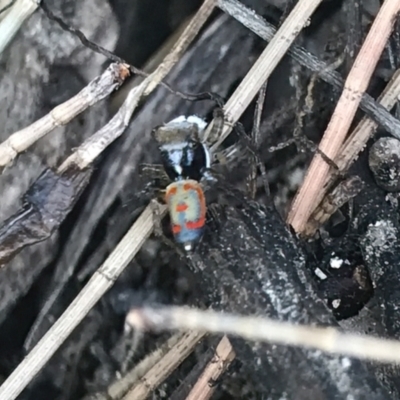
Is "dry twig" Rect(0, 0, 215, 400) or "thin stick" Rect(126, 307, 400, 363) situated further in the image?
"dry twig" Rect(0, 0, 215, 400)

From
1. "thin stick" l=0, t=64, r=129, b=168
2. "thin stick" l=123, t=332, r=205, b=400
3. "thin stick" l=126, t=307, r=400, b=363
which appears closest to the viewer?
"thin stick" l=126, t=307, r=400, b=363

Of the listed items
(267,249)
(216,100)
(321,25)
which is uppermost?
(321,25)

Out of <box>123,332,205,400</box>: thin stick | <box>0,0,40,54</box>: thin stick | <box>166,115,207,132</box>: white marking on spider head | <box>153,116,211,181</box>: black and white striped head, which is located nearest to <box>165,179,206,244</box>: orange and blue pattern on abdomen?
<box>153,116,211,181</box>: black and white striped head

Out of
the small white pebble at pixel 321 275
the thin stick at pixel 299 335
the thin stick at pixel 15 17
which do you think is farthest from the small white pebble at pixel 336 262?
the thin stick at pixel 15 17

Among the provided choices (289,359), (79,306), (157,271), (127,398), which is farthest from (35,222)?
(289,359)

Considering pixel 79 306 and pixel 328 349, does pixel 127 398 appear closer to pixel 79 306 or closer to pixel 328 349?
pixel 79 306

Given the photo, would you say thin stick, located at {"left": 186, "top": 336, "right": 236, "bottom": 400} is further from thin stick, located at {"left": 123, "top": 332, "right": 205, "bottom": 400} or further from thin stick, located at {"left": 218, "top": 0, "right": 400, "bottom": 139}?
thin stick, located at {"left": 218, "top": 0, "right": 400, "bottom": 139}
